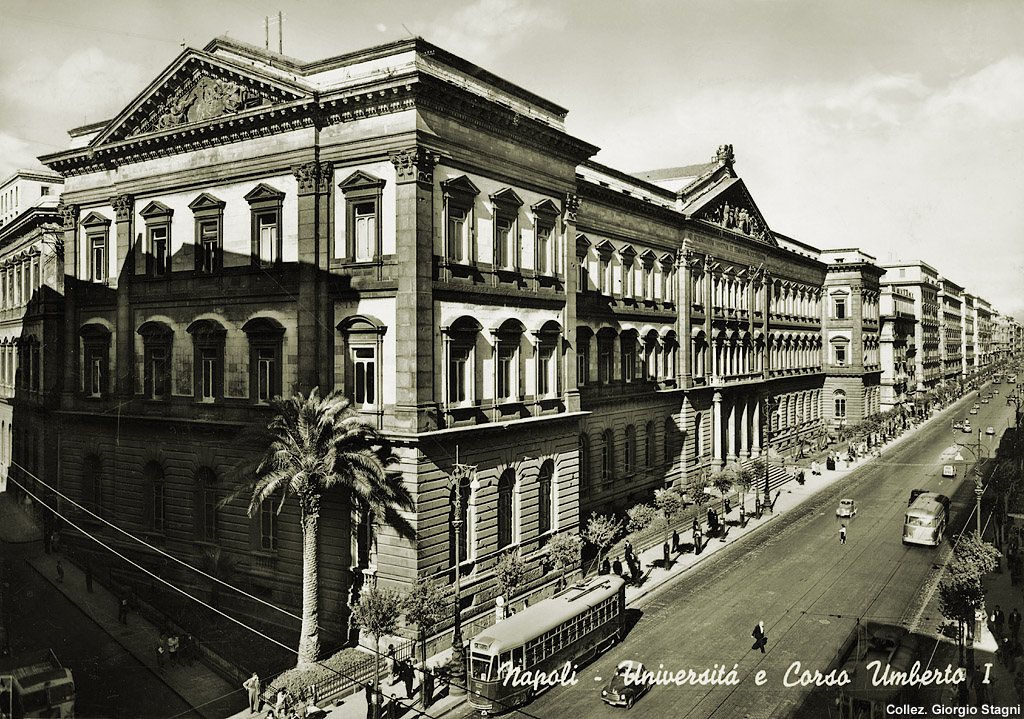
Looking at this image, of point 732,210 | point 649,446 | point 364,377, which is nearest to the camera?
point 364,377

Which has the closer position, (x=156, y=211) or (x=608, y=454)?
(x=156, y=211)

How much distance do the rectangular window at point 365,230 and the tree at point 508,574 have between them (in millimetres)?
12965

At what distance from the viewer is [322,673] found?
78.5 ft

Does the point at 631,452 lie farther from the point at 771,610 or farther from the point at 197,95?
the point at 197,95

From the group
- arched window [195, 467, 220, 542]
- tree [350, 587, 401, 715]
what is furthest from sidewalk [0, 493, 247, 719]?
tree [350, 587, 401, 715]

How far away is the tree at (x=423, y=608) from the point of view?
23.5 m

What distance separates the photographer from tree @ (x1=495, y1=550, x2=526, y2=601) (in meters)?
28.3

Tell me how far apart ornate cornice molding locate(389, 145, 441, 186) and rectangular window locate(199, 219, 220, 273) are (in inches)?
372

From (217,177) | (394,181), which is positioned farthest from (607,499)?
(217,177)

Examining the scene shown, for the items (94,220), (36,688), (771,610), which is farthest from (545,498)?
(94,220)

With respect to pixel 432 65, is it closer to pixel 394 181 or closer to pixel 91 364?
pixel 394 181

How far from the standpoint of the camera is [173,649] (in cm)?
2503

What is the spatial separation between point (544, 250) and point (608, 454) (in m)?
15.6

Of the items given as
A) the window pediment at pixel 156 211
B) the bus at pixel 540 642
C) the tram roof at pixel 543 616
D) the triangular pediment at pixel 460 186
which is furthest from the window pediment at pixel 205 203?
the bus at pixel 540 642
